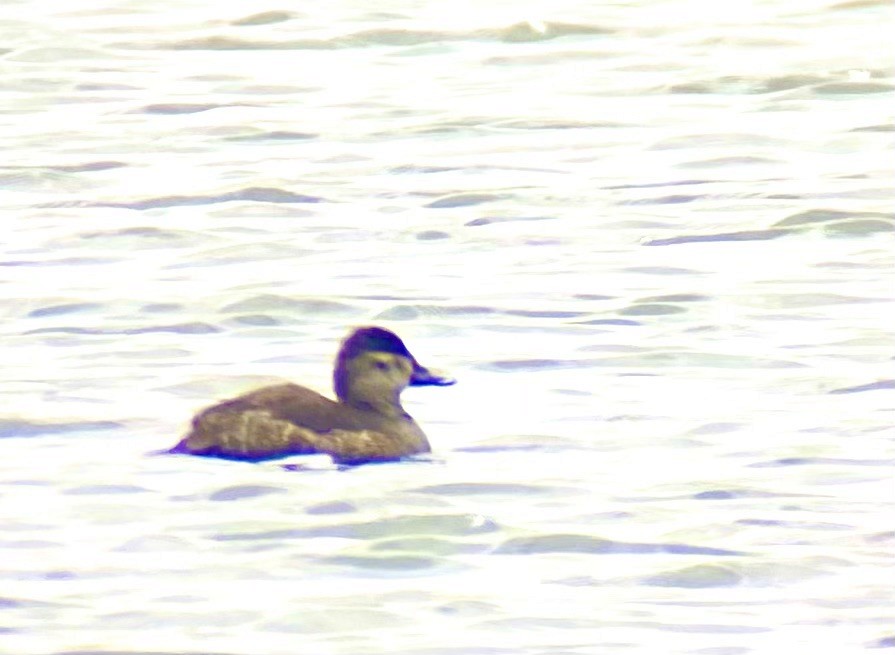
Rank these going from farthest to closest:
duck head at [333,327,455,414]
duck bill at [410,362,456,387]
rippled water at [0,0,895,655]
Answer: duck bill at [410,362,456,387] → duck head at [333,327,455,414] → rippled water at [0,0,895,655]

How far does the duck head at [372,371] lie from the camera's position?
394 inches

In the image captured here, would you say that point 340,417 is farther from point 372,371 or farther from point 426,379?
point 426,379

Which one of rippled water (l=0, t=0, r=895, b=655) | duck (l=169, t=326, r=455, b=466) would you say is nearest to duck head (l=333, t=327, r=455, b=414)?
duck (l=169, t=326, r=455, b=466)

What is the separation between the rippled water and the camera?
26.5ft

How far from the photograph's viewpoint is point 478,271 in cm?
1329

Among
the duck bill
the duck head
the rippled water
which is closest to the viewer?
the rippled water

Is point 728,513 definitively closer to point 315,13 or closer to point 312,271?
point 312,271

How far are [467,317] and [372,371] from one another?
226cm

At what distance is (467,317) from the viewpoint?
40.2ft

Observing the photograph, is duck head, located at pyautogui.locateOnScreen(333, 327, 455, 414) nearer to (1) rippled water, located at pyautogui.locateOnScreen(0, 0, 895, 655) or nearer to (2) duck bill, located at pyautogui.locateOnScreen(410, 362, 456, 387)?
(2) duck bill, located at pyautogui.locateOnScreen(410, 362, 456, 387)

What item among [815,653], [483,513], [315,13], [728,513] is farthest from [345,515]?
[315,13]

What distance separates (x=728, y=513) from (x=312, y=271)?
15.6 ft

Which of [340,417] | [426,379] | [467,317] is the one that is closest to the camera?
[340,417]

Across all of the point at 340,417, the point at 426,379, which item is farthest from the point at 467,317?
the point at 340,417
